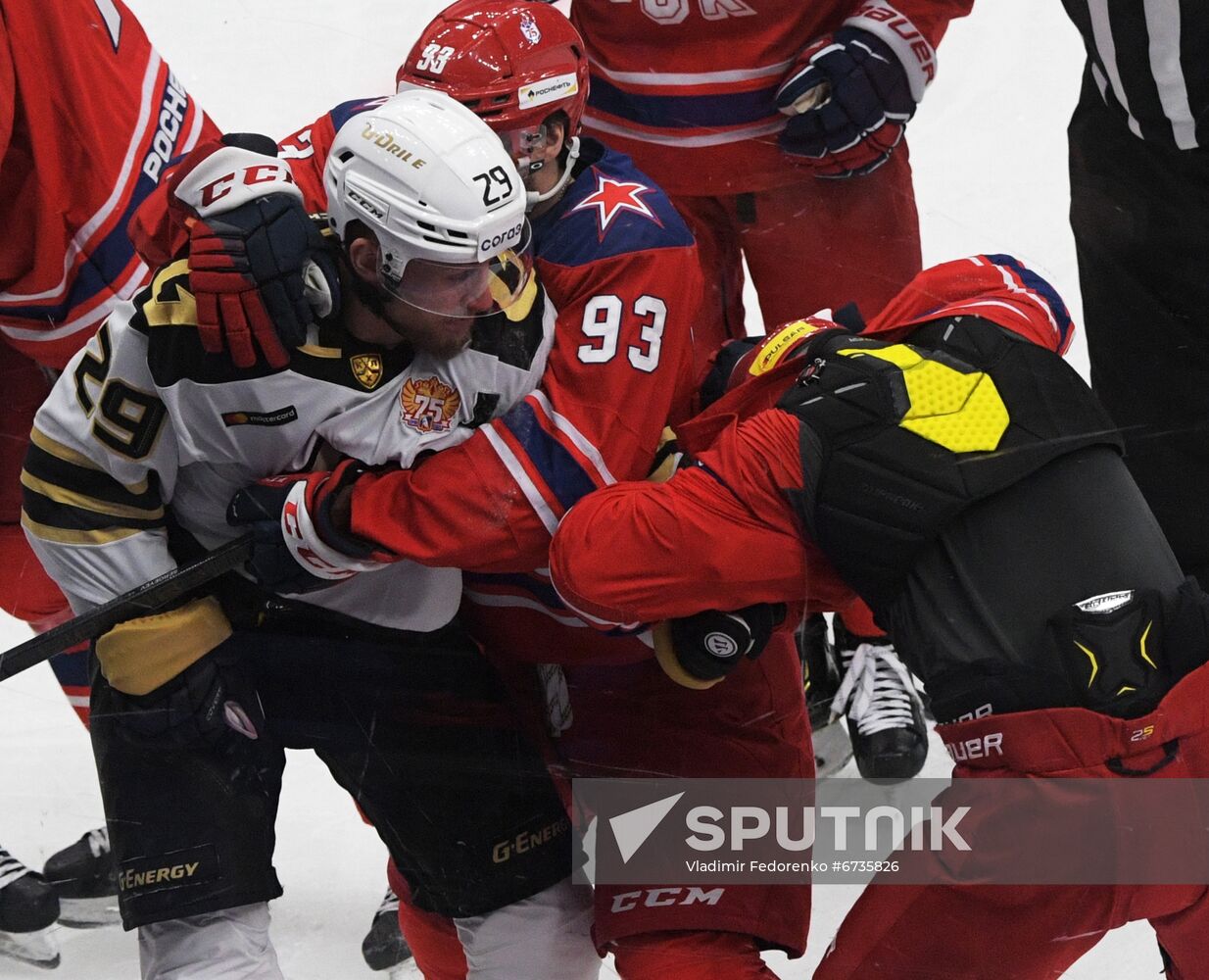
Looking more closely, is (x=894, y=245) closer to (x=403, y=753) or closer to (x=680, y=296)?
(x=680, y=296)

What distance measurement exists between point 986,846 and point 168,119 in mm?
1770

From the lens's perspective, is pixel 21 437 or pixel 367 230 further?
pixel 21 437

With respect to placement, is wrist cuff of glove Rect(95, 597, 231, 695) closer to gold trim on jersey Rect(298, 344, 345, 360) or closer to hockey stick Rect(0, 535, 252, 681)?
hockey stick Rect(0, 535, 252, 681)

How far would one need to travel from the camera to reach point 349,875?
8.58 ft

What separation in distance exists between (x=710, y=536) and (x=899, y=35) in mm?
1295

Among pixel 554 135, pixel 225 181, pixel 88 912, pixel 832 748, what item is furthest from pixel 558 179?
pixel 88 912

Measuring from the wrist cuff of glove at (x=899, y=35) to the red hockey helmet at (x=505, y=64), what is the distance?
0.63 m

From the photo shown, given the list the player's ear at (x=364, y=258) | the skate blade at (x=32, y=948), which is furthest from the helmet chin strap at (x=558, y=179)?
the skate blade at (x=32, y=948)

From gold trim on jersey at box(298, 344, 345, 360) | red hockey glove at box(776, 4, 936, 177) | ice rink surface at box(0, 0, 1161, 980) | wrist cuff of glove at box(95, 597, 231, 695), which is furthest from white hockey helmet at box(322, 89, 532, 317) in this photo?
red hockey glove at box(776, 4, 936, 177)

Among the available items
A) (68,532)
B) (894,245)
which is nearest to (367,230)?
(68,532)

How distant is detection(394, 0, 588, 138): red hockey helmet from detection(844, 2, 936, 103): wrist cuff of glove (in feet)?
2.05

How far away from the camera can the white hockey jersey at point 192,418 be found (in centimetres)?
207

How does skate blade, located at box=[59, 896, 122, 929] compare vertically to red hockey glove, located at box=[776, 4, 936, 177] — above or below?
below

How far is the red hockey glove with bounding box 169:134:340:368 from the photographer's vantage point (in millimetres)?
1963
